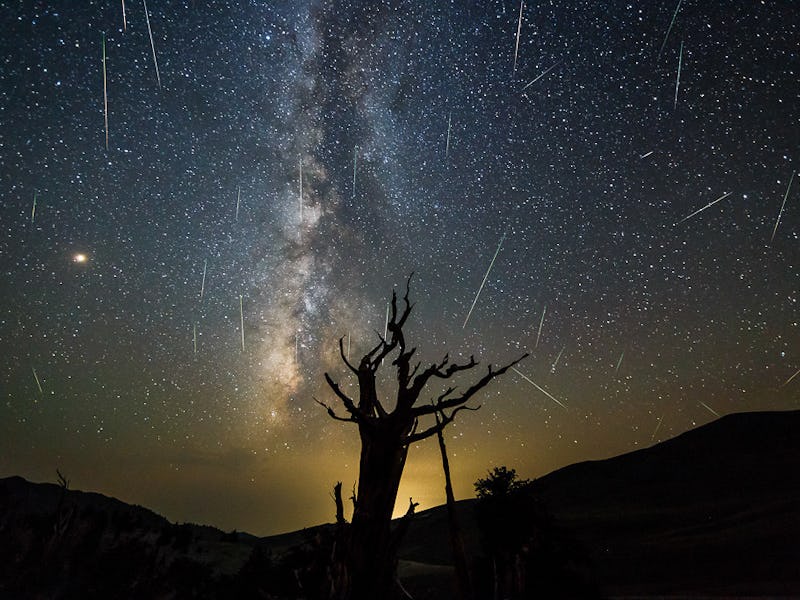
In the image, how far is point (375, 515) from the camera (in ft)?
14.6

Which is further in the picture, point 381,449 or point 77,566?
point 77,566

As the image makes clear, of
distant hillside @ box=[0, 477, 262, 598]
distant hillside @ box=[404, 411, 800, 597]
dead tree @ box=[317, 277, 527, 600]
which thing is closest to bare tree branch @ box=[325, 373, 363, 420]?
dead tree @ box=[317, 277, 527, 600]

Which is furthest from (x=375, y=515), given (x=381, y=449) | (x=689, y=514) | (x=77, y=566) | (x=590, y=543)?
(x=689, y=514)

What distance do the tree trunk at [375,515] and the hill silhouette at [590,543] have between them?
583 millimetres

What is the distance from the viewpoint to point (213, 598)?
22.2m

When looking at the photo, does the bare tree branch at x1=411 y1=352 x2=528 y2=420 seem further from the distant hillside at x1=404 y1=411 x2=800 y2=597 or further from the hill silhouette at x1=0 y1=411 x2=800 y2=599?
the distant hillside at x1=404 y1=411 x2=800 y2=597

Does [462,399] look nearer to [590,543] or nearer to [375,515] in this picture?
[375,515]

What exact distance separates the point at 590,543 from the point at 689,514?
11691 millimetres

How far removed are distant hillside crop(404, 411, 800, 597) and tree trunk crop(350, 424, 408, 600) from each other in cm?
1853

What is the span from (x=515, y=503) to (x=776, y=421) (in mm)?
85647

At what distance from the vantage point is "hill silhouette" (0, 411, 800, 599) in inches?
871

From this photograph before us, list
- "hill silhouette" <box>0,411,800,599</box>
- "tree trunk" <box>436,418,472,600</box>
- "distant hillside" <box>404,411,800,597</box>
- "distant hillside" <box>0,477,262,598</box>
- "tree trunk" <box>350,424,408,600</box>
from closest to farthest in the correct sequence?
"tree trunk" <box>436,418,472,600</box>
"tree trunk" <box>350,424,408,600</box>
"distant hillside" <box>0,477,262,598</box>
"hill silhouette" <box>0,411,800,599</box>
"distant hillside" <box>404,411,800,597</box>

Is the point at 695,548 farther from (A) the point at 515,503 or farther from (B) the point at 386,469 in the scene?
(B) the point at 386,469

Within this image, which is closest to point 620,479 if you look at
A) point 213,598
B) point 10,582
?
point 213,598
